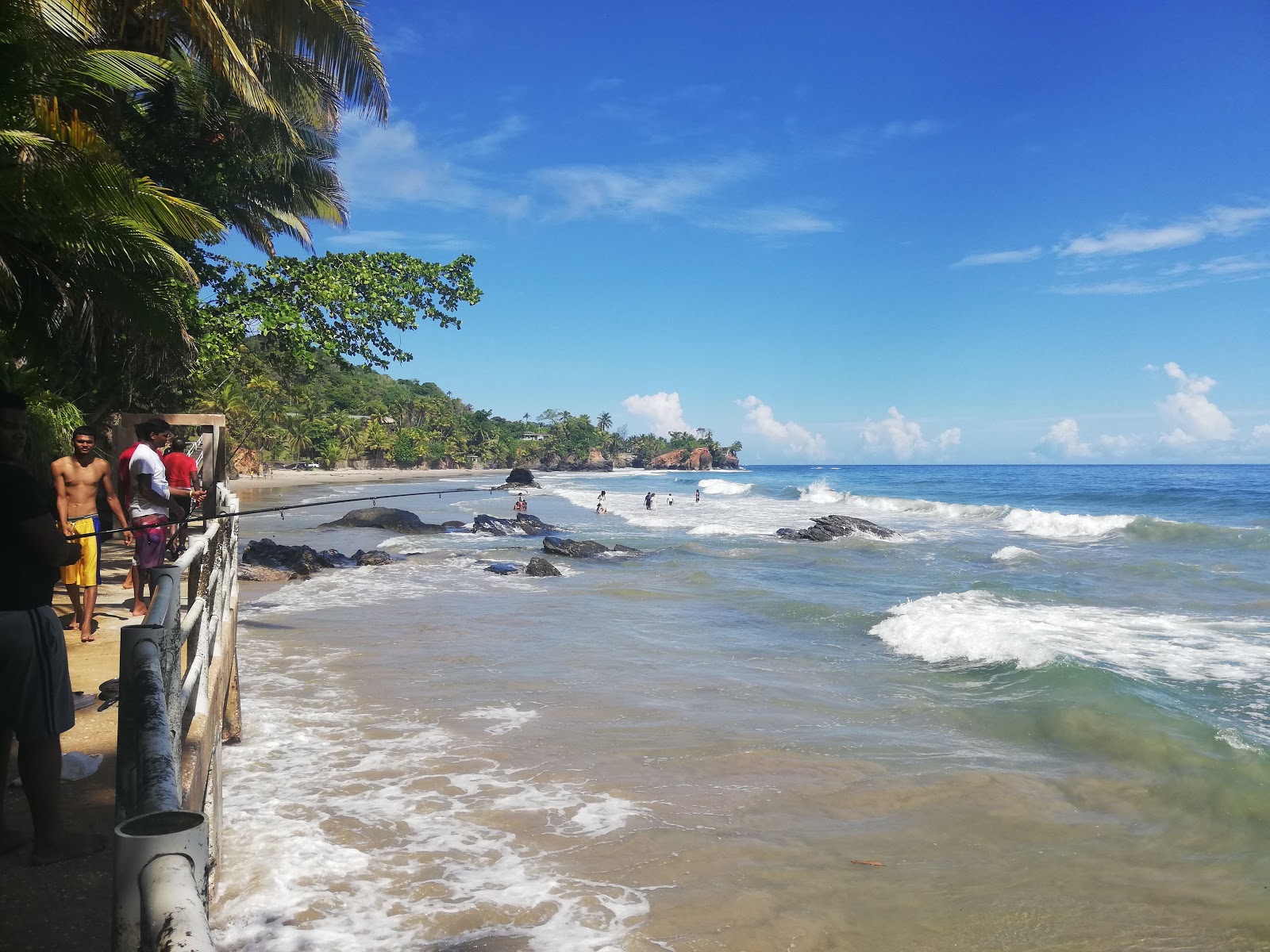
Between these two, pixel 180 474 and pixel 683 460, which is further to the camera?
pixel 683 460

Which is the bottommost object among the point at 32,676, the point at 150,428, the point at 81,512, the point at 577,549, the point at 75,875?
the point at 577,549

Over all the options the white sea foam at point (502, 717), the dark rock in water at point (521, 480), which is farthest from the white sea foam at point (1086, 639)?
the dark rock in water at point (521, 480)

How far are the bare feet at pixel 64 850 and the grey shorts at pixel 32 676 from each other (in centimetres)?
46

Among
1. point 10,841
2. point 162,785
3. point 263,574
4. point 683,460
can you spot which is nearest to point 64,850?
point 10,841

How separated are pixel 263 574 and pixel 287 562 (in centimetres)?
144

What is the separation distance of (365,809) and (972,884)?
3.50 meters

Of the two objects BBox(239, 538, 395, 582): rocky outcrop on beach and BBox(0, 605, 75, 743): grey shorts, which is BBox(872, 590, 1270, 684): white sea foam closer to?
BBox(0, 605, 75, 743): grey shorts

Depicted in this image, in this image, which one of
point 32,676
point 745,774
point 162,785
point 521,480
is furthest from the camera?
point 521,480

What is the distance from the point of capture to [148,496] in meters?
7.49

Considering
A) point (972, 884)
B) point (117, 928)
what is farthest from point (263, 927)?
point (972, 884)

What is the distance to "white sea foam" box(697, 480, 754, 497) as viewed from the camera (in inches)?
2378

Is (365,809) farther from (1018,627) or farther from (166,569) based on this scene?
(1018,627)

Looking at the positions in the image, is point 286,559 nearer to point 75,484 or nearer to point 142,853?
point 75,484

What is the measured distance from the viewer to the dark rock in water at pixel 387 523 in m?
27.0
